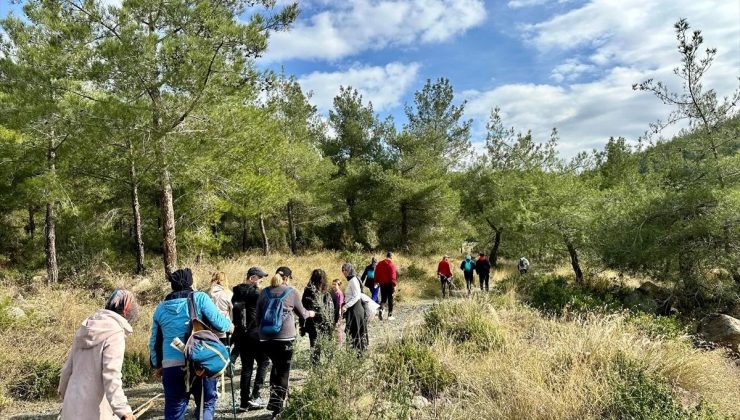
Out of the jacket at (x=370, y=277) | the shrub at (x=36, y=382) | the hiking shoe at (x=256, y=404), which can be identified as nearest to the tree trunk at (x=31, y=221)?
the shrub at (x=36, y=382)

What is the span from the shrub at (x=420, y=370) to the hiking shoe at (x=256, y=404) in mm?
1547

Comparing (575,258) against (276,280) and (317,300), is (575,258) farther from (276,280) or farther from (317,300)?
(276,280)

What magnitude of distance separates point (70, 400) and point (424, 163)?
24.9 m

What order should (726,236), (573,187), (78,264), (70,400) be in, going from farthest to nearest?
(573,187)
(78,264)
(726,236)
(70,400)

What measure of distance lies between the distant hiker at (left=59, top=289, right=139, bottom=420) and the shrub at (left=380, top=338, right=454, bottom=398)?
2914 millimetres

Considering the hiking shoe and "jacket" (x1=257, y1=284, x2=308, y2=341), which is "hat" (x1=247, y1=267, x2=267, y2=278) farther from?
the hiking shoe

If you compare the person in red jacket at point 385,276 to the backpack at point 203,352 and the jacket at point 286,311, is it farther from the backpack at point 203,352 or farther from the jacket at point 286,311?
the backpack at point 203,352

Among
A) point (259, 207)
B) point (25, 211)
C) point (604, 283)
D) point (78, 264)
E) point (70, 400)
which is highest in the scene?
point (25, 211)

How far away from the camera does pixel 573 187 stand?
19.9 meters

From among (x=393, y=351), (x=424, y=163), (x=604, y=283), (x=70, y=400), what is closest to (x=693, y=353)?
(x=393, y=351)

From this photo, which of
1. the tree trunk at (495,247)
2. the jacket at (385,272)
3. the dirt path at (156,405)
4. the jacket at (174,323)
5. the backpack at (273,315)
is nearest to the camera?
the jacket at (174,323)

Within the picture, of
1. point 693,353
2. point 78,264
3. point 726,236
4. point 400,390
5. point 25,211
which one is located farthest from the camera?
point 25,211

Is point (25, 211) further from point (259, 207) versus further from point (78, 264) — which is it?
point (259, 207)

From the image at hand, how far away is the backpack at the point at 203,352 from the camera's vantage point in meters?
3.87
